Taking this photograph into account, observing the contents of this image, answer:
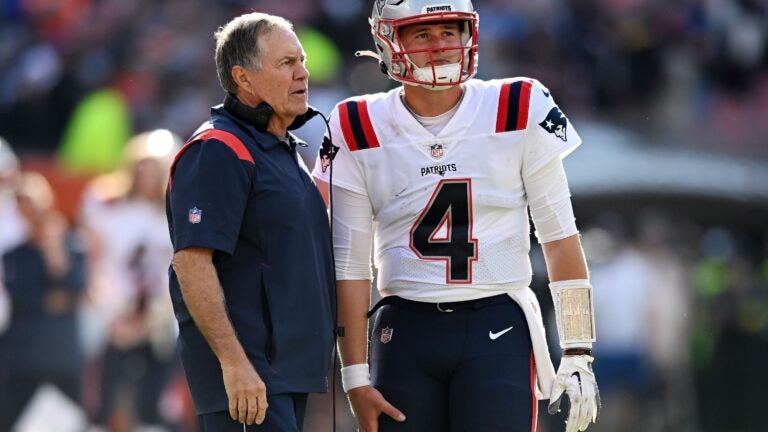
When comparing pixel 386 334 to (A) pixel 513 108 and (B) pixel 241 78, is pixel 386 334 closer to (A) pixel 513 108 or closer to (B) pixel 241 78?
(A) pixel 513 108

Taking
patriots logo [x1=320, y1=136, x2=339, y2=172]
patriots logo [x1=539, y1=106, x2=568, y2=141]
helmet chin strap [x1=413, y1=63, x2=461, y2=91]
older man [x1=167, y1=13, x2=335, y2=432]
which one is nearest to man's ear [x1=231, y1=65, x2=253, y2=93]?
older man [x1=167, y1=13, x2=335, y2=432]

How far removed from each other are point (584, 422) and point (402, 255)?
0.76 metres

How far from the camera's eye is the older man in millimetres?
4016

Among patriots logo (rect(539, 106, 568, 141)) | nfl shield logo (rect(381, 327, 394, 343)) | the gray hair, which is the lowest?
nfl shield logo (rect(381, 327, 394, 343))

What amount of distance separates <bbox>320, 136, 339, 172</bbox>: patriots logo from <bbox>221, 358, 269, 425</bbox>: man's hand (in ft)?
2.80

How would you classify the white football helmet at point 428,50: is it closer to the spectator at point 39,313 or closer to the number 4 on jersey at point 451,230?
the number 4 on jersey at point 451,230

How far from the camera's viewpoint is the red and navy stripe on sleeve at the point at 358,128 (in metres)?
4.57

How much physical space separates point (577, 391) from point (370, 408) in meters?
0.63

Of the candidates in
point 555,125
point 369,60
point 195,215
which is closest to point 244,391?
point 195,215

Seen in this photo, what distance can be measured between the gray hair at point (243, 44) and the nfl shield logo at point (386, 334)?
89cm

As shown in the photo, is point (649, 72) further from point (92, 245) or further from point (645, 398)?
point (92, 245)

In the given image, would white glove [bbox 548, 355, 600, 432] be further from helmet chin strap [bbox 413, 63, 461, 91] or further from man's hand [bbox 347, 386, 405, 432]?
helmet chin strap [bbox 413, 63, 461, 91]

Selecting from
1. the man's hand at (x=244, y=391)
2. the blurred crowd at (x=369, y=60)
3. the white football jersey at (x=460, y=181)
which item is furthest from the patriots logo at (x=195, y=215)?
the blurred crowd at (x=369, y=60)

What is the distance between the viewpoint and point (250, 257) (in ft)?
13.6
